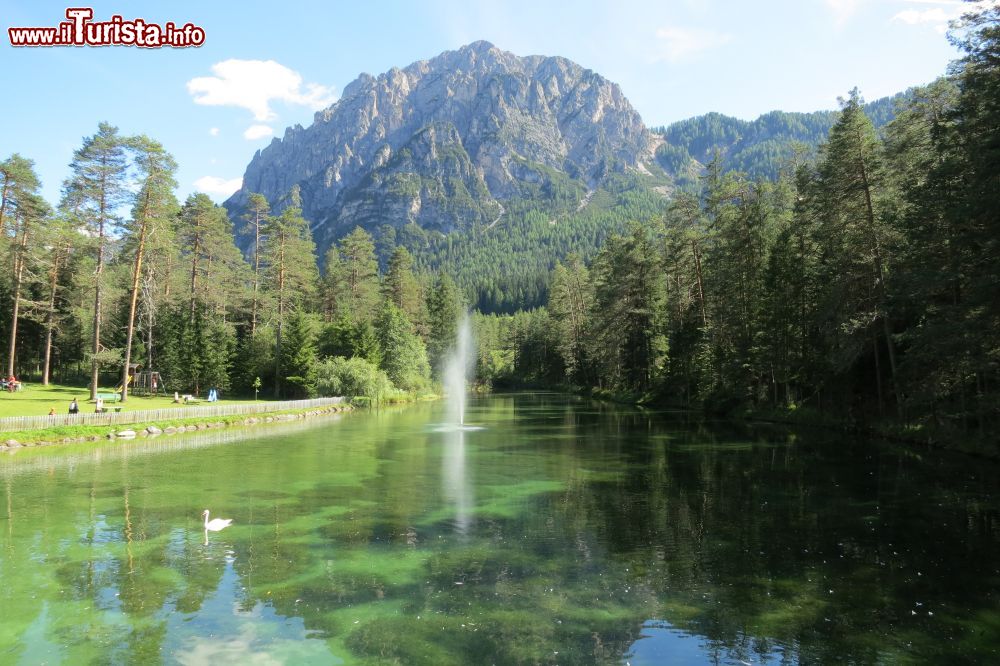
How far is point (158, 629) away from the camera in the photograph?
Answer: 380 inches

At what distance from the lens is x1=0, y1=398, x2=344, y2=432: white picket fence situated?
29209 mm

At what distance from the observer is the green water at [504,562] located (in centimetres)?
919

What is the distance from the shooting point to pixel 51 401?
41.1 metres

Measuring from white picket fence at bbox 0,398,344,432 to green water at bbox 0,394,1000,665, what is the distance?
14.9ft

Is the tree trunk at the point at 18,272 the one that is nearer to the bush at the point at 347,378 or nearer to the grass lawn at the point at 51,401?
the grass lawn at the point at 51,401

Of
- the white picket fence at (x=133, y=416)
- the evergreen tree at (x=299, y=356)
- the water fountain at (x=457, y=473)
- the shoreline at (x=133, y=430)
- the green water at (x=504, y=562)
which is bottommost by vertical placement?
the water fountain at (x=457, y=473)

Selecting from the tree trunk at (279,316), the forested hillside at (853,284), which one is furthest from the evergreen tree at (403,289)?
the forested hillside at (853,284)

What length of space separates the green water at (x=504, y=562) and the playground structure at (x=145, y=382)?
30.2m

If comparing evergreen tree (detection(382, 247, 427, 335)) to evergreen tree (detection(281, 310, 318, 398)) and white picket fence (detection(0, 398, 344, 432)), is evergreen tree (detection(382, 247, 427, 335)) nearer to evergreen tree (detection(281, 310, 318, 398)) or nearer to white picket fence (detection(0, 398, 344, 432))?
evergreen tree (detection(281, 310, 318, 398))

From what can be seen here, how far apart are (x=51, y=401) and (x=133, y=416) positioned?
11.5m

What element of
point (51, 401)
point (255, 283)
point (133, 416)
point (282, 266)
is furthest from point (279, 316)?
point (133, 416)

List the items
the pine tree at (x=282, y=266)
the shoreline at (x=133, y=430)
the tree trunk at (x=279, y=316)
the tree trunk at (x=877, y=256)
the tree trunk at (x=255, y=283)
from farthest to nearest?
the tree trunk at (x=255, y=283) < the pine tree at (x=282, y=266) < the tree trunk at (x=279, y=316) < the tree trunk at (x=877, y=256) < the shoreline at (x=133, y=430)

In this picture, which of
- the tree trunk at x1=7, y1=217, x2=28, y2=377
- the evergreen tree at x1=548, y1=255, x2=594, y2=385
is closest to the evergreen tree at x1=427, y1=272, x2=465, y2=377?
the evergreen tree at x1=548, y1=255, x2=594, y2=385

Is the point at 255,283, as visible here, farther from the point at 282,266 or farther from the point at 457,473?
the point at 457,473
